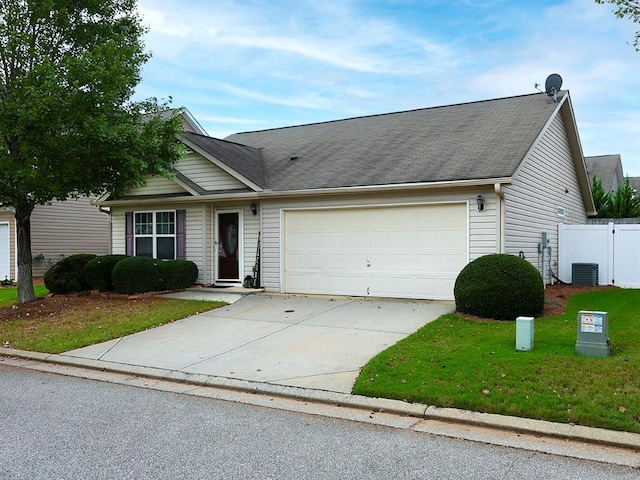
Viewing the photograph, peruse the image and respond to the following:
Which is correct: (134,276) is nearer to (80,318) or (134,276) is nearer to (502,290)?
(80,318)

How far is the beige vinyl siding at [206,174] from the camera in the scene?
14270 millimetres

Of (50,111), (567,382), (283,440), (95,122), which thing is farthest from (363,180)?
(283,440)

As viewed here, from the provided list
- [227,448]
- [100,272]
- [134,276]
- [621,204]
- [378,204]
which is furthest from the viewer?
[621,204]

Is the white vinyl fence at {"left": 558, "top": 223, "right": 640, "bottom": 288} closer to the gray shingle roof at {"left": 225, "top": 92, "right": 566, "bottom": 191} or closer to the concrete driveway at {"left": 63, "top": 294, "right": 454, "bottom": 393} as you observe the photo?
the gray shingle roof at {"left": 225, "top": 92, "right": 566, "bottom": 191}

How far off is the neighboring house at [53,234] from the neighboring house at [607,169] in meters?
25.8

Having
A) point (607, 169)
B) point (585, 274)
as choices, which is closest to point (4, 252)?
point (585, 274)

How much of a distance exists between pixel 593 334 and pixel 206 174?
10907 millimetres

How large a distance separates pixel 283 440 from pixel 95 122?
815cm

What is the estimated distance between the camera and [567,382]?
5.55 meters

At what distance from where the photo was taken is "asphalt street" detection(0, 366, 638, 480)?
13.1ft

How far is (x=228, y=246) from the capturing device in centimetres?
1466

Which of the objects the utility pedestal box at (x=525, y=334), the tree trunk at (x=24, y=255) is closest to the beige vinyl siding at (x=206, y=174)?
the tree trunk at (x=24, y=255)

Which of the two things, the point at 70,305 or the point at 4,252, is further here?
the point at 4,252

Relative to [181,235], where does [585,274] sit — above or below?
below
